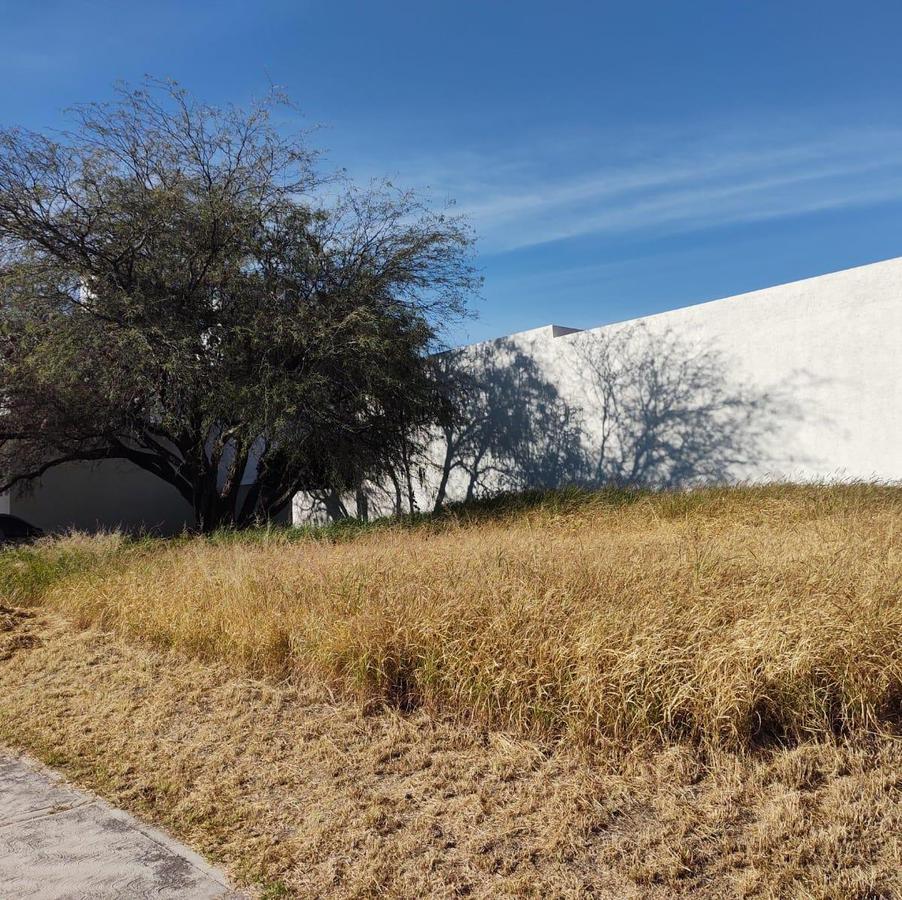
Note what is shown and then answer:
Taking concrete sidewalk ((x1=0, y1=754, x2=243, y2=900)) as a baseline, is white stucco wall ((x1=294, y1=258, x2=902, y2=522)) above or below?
above

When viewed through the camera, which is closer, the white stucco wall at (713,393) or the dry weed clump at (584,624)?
the dry weed clump at (584,624)

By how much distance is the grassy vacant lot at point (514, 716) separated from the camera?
3568 mm

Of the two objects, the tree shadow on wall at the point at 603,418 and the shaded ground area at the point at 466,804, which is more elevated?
the tree shadow on wall at the point at 603,418

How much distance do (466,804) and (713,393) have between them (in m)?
11.4

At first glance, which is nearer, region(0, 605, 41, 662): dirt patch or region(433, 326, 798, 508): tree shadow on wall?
region(0, 605, 41, 662): dirt patch

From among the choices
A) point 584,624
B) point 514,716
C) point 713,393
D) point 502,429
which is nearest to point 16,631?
point 514,716

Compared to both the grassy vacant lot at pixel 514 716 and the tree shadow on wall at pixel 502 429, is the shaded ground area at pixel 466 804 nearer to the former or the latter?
the grassy vacant lot at pixel 514 716

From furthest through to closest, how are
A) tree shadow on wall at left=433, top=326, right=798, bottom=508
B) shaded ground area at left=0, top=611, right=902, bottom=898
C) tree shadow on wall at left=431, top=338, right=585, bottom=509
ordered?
1. tree shadow on wall at left=431, top=338, right=585, bottom=509
2. tree shadow on wall at left=433, top=326, right=798, bottom=508
3. shaded ground area at left=0, top=611, right=902, bottom=898

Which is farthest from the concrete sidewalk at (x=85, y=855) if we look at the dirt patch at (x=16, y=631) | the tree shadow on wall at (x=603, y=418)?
the tree shadow on wall at (x=603, y=418)

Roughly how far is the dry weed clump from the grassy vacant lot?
0.07 ft

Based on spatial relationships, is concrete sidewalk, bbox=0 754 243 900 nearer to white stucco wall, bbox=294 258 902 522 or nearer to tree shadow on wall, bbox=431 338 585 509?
white stucco wall, bbox=294 258 902 522

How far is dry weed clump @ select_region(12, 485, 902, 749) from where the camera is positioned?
444cm

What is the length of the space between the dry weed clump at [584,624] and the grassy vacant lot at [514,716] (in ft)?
0.07

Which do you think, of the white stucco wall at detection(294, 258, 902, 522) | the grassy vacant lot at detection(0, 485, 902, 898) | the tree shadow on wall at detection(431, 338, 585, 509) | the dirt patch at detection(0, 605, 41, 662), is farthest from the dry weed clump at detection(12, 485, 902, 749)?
the tree shadow on wall at detection(431, 338, 585, 509)
